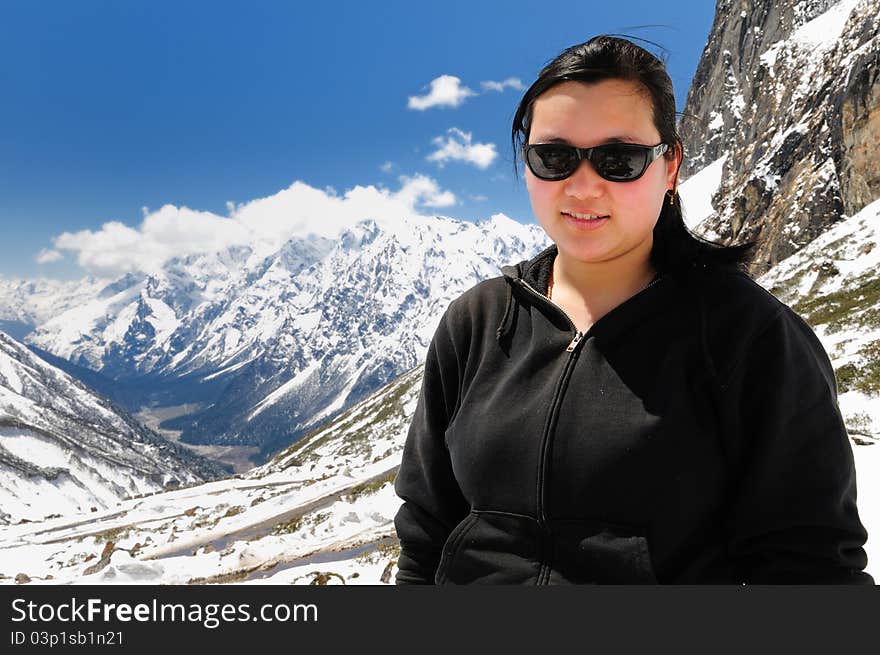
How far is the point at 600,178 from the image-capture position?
2.61 m

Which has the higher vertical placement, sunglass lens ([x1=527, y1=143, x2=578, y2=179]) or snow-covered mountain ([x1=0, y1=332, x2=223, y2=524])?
sunglass lens ([x1=527, y1=143, x2=578, y2=179])

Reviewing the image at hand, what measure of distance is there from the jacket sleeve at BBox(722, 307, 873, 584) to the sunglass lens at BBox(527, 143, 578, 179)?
112 cm

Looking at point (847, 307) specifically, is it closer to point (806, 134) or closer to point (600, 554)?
point (600, 554)

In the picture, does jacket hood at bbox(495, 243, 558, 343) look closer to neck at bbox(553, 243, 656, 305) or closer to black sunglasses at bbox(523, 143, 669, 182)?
neck at bbox(553, 243, 656, 305)

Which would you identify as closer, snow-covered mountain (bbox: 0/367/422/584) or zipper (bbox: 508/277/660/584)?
zipper (bbox: 508/277/660/584)

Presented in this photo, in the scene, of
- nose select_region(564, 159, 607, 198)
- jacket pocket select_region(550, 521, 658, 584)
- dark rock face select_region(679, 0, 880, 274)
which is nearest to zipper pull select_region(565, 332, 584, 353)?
nose select_region(564, 159, 607, 198)

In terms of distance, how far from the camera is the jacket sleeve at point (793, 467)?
2.30 meters

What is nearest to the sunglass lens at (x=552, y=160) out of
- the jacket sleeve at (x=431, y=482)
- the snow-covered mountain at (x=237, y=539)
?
the jacket sleeve at (x=431, y=482)

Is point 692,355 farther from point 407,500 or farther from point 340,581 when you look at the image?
point 340,581

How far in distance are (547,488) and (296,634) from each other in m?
1.35

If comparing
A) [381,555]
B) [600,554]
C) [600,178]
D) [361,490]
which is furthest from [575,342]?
[361,490]

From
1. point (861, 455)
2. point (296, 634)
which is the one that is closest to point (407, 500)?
point (296, 634)

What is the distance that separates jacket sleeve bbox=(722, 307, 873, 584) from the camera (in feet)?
7.56

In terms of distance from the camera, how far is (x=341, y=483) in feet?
120
